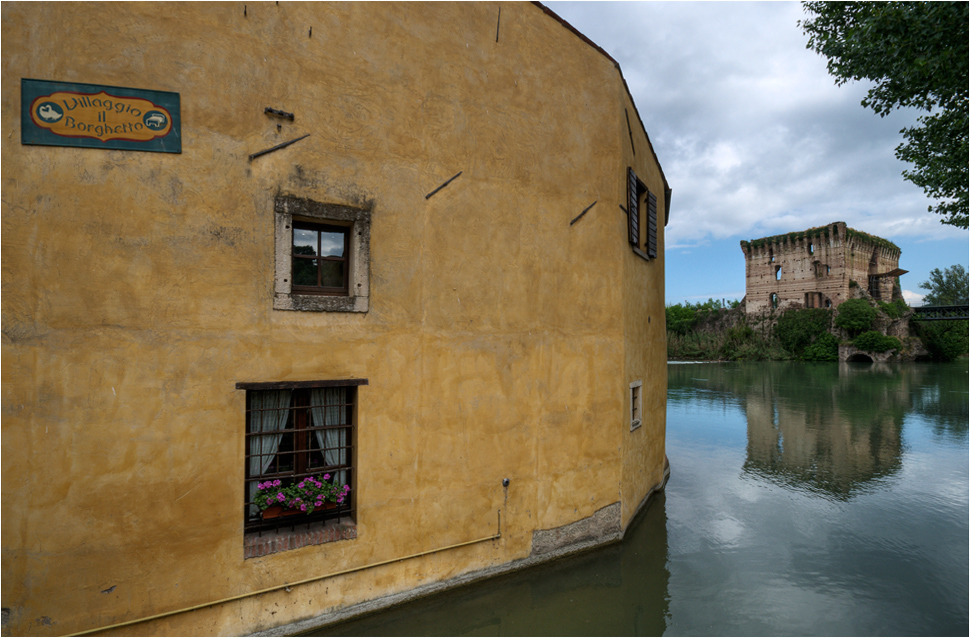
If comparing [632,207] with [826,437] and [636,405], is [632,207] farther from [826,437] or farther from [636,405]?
[826,437]

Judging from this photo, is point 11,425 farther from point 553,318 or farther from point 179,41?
point 553,318

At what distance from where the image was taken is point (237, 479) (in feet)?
15.6

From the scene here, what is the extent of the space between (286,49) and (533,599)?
6.98 metres

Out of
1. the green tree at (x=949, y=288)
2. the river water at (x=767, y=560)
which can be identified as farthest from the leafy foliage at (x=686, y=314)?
the river water at (x=767, y=560)

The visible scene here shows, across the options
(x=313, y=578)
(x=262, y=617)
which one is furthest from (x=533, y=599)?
(x=262, y=617)

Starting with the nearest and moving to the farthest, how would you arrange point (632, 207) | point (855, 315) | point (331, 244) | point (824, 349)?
point (331, 244) → point (632, 207) → point (855, 315) → point (824, 349)

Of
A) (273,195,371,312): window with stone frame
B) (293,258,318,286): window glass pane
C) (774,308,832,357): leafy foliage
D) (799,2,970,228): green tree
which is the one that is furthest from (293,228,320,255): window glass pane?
(774,308,832,357): leafy foliage

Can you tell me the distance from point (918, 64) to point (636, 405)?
7016 mm

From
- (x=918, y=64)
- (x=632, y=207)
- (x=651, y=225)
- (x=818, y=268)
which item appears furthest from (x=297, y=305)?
(x=818, y=268)

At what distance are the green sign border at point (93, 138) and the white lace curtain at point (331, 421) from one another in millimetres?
2859

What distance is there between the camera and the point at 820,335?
47500mm

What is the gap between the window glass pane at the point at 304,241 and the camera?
533 centimetres

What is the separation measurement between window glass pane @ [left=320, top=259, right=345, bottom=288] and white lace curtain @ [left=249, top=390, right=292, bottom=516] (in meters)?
1.30

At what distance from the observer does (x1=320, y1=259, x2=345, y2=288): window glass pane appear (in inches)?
213
